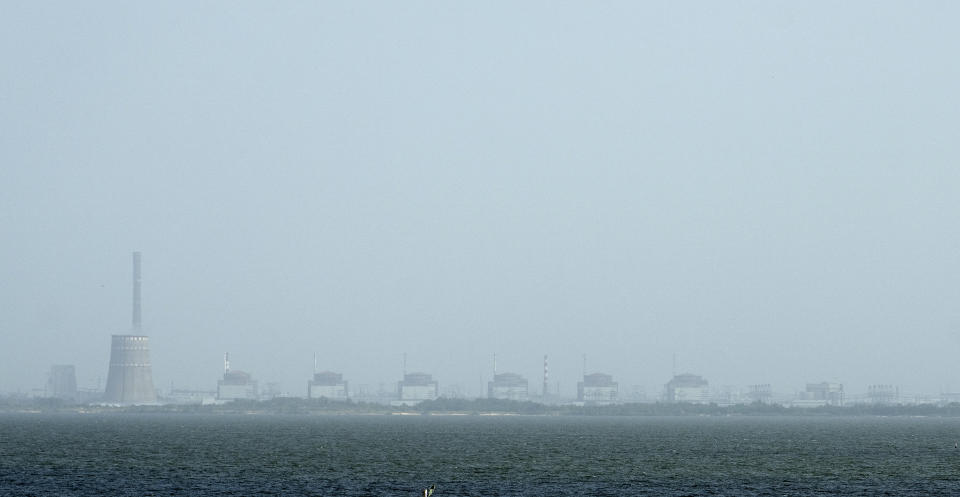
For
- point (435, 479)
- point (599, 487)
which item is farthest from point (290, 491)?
point (599, 487)

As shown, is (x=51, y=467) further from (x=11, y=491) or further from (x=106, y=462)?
(x=11, y=491)

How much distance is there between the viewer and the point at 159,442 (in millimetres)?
179000

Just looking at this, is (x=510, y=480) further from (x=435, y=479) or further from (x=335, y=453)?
(x=335, y=453)

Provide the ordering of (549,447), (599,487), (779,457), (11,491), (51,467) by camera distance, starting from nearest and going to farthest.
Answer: (11,491)
(599,487)
(51,467)
(779,457)
(549,447)

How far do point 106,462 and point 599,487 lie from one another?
177 feet

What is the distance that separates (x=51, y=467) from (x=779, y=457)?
257 feet

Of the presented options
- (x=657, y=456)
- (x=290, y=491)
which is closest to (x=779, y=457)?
(x=657, y=456)

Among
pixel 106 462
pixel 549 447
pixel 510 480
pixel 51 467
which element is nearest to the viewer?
pixel 510 480

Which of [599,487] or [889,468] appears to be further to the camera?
[889,468]

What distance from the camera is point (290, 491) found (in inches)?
3494

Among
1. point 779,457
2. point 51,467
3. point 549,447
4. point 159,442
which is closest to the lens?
point 51,467

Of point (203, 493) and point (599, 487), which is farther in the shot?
point (599, 487)

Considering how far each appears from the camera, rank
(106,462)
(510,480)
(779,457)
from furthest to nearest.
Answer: (779,457) → (106,462) → (510,480)

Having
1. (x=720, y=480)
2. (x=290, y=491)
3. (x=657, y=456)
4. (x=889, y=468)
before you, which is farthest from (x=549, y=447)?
(x=290, y=491)
